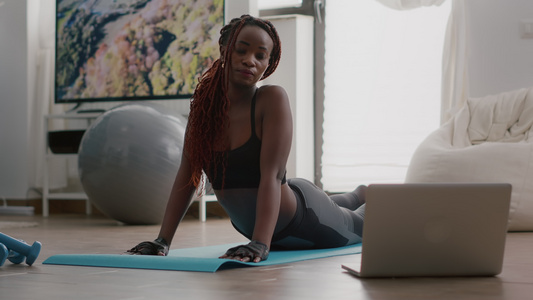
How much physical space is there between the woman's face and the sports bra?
0.08 meters

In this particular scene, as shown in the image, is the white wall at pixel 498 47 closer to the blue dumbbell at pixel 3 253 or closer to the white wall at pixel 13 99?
the white wall at pixel 13 99

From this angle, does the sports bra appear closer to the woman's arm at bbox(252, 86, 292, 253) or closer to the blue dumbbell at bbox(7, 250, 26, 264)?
the woman's arm at bbox(252, 86, 292, 253)

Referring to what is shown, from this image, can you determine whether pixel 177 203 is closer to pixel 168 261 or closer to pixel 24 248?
pixel 168 261

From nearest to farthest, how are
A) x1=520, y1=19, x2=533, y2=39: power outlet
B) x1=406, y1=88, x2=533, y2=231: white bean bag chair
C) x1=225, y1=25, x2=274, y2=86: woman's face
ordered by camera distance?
1. x1=225, y1=25, x2=274, y2=86: woman's face
2. x1=406, y1=88, x2=533, y2=231: white bean bag chair
3. x1=520, y1=19, x2=533, y2=39: power outlet

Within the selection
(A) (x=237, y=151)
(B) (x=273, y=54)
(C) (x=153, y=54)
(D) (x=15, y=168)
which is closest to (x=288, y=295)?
(A) (x=237, y=151)

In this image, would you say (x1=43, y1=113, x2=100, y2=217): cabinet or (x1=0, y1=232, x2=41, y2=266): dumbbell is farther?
(x1=43, y1=113, x2=100, y2=217): cabinet

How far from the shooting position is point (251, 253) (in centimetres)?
227

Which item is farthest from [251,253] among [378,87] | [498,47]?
[378,87]

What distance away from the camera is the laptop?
192cm

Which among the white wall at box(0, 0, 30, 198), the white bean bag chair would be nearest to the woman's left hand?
the white bean bag chair

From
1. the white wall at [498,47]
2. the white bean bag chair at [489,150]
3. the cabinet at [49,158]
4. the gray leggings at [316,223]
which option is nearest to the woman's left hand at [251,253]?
the gray leggings at [316,223]

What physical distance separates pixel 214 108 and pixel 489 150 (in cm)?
223

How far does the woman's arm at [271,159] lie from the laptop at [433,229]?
1.34 ft

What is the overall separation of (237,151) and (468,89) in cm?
301
